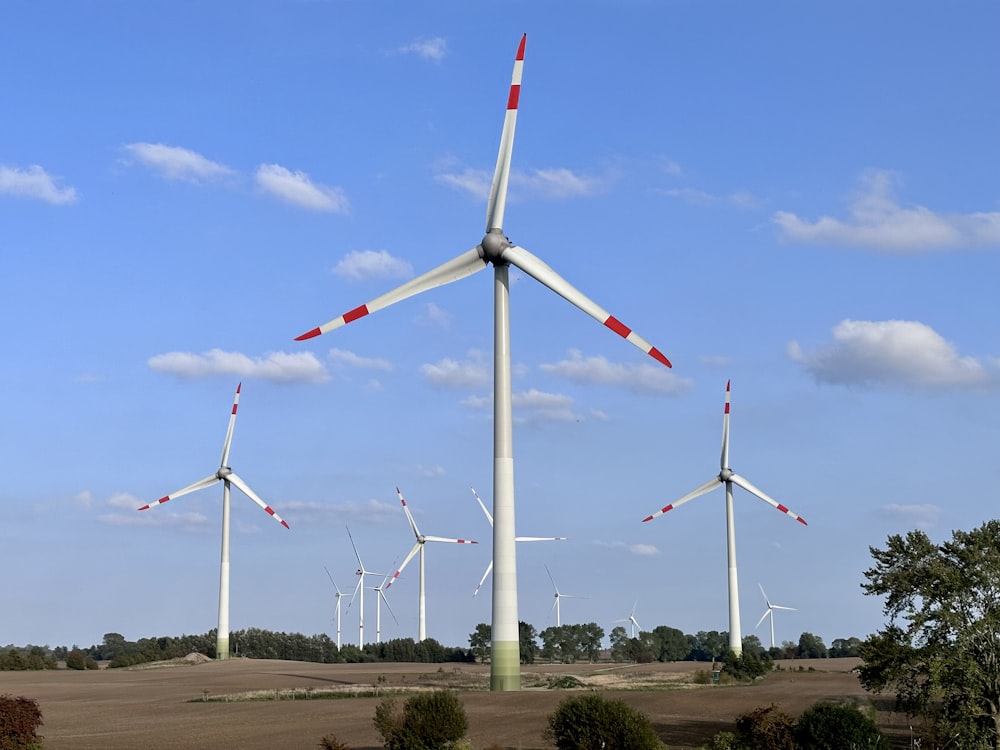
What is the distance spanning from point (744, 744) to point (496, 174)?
124 feet

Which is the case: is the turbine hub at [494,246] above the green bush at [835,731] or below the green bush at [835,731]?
above

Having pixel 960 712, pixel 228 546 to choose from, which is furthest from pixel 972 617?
pixel 228 546

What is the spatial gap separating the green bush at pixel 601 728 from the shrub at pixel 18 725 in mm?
21634

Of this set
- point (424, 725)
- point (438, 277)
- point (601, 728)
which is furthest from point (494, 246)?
point (601, 728)

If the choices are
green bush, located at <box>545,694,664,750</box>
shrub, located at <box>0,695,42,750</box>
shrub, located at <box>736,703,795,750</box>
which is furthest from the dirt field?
green bush, located at <box>545,694,664,750</box>

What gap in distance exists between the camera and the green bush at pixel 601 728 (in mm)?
42656

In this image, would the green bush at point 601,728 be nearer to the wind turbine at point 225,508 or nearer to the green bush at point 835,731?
the green bush at point 835,731

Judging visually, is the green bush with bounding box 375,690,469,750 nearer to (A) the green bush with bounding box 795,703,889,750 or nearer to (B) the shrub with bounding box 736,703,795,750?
(B) the shrub with bounding box 736,703,795,750

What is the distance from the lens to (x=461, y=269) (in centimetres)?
6962

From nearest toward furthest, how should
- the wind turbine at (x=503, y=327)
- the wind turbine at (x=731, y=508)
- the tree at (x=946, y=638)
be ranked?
1. the tree at (x=946, y=638)
2. the wind turbine at (x=503, y=327)
3. the wind turbine at (x=731, y=508)

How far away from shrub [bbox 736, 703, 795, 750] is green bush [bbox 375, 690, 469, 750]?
35.2 ft

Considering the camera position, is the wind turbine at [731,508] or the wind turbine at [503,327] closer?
the wind turbine at [503,327]

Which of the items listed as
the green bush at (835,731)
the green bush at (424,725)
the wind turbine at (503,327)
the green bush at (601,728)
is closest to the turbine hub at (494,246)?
the wind turbine at (503,327)

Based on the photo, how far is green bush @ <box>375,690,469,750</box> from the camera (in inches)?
1780
